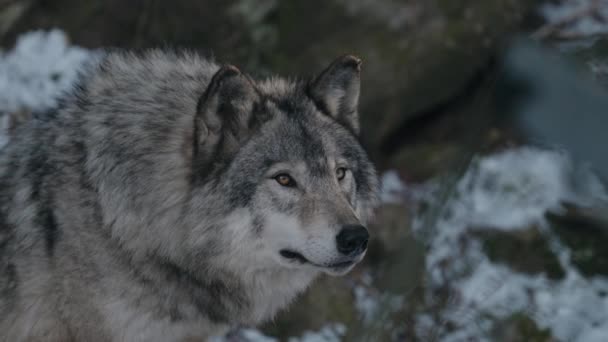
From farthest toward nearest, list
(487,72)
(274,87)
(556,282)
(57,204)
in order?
(487,72)
(556,282)
(274,87)
(57,204)

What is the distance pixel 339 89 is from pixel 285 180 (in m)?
0.76

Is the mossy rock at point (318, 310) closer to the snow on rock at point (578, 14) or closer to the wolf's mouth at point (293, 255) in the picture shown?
the wolf's mouth at point (293, 255)

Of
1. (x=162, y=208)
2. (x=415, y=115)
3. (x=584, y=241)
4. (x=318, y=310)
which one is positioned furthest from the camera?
(x=415, y=115)

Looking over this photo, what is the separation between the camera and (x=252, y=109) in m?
3.54

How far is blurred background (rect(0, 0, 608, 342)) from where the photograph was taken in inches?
229

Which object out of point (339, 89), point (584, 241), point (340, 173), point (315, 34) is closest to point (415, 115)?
point (315, 34)

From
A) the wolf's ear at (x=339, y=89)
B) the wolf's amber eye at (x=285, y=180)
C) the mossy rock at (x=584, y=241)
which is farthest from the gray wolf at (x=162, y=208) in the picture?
the mossy rock at (x=584, y=241)

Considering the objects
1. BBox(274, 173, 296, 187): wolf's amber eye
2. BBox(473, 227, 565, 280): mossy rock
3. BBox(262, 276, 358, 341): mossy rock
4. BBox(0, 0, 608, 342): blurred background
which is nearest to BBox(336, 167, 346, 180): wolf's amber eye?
BBox(274, 173, 296, 187): wolf's amber eye

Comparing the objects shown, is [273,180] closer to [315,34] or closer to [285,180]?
[285,180]

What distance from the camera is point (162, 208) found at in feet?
11.7

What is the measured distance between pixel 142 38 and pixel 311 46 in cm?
175

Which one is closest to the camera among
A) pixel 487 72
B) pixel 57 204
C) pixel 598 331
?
pixel 57 204

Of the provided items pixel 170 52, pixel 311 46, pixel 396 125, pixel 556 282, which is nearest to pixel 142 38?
pixel 311 46

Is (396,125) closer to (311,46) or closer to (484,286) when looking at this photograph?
(311,46)
